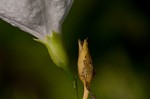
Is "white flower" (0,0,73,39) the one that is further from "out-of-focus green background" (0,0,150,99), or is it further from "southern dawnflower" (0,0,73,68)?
"out-of-focus green background" (0,0,150,99)

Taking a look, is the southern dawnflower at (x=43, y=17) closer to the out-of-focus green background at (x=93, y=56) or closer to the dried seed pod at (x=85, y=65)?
the dried seed pod at (x=85, y=65)

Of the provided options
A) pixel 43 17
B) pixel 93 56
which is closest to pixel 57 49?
pixel 43 17

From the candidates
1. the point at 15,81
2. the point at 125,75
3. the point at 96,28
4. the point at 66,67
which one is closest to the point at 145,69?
the point at 125,75

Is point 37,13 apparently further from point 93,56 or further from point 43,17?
point 93,56

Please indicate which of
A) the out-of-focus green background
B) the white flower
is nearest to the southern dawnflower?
the white flower

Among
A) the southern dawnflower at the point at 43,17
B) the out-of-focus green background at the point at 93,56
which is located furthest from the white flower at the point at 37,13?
the out-of-focus green background at the point at 93,56

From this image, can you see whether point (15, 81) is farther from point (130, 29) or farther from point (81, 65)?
point (81, 65)

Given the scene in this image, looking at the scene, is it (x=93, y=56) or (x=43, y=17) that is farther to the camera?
(x=93, y=56)
